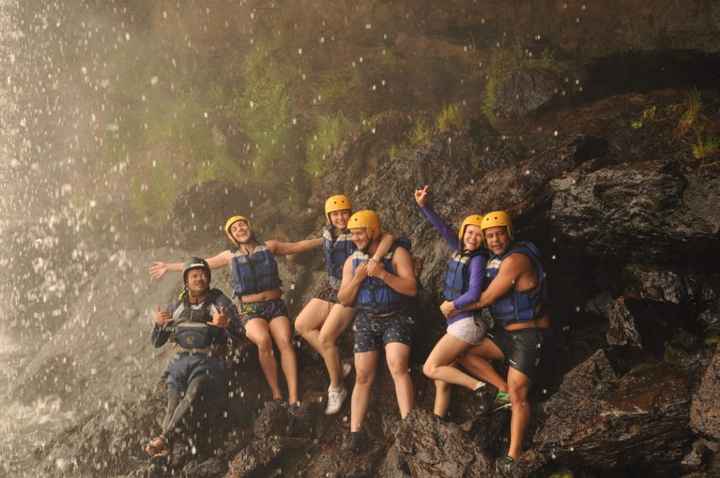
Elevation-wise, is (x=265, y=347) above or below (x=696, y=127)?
below

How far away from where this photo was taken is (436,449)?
22.8 ft

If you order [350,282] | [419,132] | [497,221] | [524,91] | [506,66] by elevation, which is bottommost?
[350,282]

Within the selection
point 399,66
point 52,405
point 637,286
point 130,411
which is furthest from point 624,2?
point 52,405

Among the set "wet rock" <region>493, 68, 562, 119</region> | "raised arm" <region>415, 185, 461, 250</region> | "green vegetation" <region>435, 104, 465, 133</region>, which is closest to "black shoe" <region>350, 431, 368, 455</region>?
"raised arm" <region>415, 185, 461, 250</region>

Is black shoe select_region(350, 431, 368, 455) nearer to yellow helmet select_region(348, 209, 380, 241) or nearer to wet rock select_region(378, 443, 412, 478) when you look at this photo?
wet rock select_region(378, 443, 412, 478)

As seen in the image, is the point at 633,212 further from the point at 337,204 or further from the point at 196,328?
the point at 196,328

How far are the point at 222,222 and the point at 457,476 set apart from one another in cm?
845

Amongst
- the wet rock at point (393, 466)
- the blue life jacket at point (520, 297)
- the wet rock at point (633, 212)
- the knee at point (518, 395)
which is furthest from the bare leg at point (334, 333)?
the wet rock at point (633, 212)

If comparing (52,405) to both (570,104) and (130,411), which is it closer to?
(130,411)

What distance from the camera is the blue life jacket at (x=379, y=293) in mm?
7668

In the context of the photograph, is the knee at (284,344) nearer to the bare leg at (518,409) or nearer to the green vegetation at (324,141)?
the bare leg at (518,409)

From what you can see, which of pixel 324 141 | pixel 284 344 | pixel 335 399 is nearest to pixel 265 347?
pixel 284 344

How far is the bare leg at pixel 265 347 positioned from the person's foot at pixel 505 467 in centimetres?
332

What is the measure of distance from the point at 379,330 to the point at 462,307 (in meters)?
1.23
